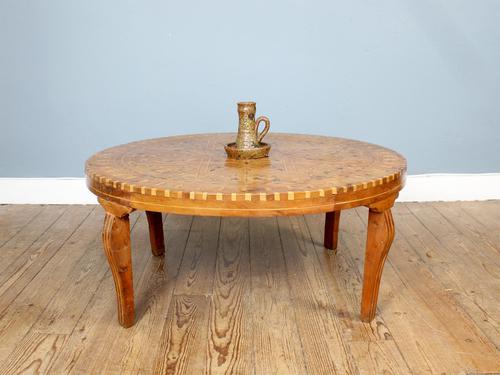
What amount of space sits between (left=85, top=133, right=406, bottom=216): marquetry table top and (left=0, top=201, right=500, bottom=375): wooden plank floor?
439 mm

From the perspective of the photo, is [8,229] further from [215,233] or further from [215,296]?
[215,296]

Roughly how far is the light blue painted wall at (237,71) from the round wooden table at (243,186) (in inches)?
38.1

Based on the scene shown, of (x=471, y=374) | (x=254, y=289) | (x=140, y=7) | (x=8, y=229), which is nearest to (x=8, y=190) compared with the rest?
(x=8, y=229)

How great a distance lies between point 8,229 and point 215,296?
1.25 m

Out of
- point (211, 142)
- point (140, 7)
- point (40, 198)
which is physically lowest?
point (40, 198)

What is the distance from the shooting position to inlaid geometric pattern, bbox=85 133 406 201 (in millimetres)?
1446

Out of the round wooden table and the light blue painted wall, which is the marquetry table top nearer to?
the round wooden table

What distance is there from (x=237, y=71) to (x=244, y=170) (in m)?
1.34

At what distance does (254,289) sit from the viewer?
1979mm


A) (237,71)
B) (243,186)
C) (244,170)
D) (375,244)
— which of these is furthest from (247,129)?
(237,71)

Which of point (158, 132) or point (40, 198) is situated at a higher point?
point (158, 132)

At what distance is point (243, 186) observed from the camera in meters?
1.48

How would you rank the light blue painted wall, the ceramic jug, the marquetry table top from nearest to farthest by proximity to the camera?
the marquetry table top < the ceramic jug < the light blue painted wall

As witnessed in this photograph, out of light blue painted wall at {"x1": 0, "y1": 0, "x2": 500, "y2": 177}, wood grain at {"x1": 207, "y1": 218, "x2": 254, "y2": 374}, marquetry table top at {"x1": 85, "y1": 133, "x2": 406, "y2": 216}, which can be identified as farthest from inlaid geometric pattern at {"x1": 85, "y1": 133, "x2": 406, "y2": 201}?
light blue painted wall at {"x1": 0, "y1": 0, "x2": 500, "y2": 177}
